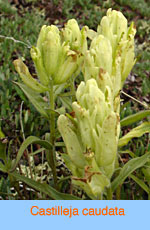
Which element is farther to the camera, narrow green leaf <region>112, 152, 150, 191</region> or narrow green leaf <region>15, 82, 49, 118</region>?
narrow green leaf <region>15, 82, 49, 118</region>

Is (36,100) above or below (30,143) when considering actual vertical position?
above

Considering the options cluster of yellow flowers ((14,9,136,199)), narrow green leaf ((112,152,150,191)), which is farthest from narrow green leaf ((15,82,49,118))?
narrow green leaf ((112,152,150,191))

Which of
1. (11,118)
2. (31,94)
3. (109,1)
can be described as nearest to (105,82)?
(31,94)

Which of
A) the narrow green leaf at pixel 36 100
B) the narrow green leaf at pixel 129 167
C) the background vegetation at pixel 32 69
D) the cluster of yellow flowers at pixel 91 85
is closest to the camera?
the cluster of yellow flowers at pixel 91 85

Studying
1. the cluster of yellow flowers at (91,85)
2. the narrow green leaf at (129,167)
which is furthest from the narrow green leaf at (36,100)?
the narrow green leaf at (129,167)

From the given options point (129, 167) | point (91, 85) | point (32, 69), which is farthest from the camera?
point (32, 69)

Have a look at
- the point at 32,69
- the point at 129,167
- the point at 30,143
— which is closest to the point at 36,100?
the point at 30,143

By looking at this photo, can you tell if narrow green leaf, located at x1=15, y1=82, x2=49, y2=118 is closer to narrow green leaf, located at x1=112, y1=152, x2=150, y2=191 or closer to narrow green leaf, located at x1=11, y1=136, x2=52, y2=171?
narrow green leaf, located at x1=11, y1=136, x2=52, y2=171

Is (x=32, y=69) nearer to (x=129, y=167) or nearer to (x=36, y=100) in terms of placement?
(x=36, y=100)

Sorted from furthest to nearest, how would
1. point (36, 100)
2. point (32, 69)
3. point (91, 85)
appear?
point (32, 69) < point (36, 100) < point (91, 85)

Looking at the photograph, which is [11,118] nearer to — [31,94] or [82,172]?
[31,94]

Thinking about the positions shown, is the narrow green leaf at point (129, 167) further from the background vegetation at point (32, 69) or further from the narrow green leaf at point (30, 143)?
the narrow green leaf at point (30, 143)
